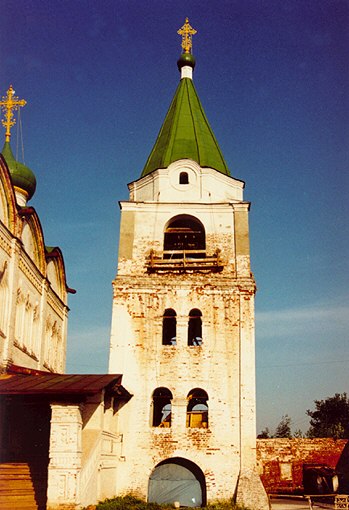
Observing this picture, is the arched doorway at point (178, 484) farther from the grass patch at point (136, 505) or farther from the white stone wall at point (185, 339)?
the grass patch at point (136, 505)

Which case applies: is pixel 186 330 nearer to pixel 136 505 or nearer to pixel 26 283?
pixel 26 283

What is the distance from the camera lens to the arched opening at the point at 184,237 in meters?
21.0

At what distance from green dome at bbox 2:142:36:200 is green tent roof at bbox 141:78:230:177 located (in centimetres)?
392

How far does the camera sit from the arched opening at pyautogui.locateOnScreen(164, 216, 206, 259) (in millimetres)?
20984

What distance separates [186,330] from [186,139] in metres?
7.19

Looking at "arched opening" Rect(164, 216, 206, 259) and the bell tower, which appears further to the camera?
"arched opening" Rect(164, 216, 206, 259)

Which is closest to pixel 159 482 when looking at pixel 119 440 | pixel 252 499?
pixel 119 440

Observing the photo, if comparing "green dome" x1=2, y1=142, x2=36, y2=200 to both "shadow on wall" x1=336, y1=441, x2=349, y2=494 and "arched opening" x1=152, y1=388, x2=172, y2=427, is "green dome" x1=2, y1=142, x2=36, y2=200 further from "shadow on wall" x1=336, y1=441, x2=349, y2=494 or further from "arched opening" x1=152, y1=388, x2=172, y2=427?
"shadow on wall" x1=336, y1=441, x2=349, y2=494

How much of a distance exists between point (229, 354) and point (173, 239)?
5052mm

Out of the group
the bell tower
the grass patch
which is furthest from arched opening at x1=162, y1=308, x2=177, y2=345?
the grass patch

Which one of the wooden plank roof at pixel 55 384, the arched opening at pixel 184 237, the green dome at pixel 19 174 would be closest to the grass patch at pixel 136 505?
the wooden plank roof at pixel 55 384

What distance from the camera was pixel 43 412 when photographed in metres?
16.5

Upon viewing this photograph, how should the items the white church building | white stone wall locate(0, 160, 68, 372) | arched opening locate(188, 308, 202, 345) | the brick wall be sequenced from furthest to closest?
the brick wall < arched opening locate(188, 308, 202, 345) < the white church building < white stone wall locate(0, 160, 68, 372)

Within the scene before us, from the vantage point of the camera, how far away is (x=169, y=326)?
21.8m
